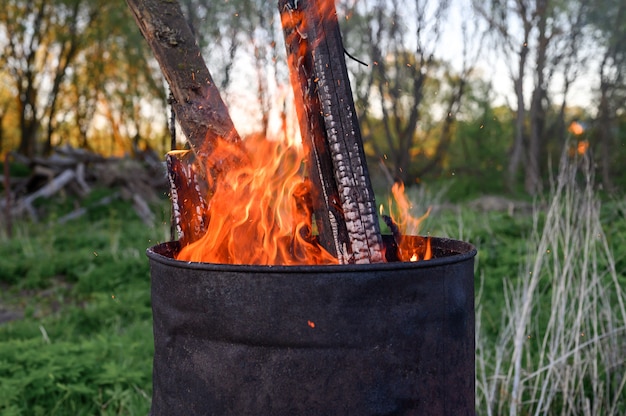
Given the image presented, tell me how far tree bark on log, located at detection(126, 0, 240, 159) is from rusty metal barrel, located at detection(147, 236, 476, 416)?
2.14 feet

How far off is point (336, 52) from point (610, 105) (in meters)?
15.1

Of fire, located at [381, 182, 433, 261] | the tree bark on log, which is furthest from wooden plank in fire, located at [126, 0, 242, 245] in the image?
fire, located at [381, 182, 433, 261]

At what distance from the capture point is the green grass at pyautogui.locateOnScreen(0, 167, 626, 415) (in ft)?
10.5

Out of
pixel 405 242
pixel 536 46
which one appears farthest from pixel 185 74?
pixel 536 46

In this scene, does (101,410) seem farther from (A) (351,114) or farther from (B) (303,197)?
A: (A) (351,114)

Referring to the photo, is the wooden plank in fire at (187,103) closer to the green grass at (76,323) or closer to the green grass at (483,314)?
the green grass at (76,323)

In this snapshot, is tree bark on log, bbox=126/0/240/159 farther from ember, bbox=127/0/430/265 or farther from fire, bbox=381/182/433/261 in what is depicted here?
fire, bbox=381/182/433/261

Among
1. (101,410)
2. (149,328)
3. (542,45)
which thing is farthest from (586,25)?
(101,410)

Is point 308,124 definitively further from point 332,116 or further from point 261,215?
point 261,215

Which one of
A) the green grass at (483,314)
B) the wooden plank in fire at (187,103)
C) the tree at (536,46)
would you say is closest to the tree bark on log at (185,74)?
the wooden plank in fire at (187,103)

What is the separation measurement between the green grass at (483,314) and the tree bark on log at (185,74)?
88cm

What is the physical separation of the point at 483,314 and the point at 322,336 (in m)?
3.46

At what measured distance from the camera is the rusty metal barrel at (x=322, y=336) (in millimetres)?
1585

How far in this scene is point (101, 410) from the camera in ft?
10.9
